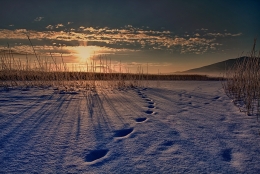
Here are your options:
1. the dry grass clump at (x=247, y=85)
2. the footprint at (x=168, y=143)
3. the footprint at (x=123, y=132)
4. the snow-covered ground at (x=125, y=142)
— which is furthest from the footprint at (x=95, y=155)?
the dry grass clump at (x=247, y=85)

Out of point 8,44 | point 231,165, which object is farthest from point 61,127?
point 8,44

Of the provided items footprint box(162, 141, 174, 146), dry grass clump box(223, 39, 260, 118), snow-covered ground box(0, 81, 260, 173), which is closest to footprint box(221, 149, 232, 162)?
snow-covered ground box(0, 81, 260, 173)

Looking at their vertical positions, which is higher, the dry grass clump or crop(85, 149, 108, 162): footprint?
the dry grass clump

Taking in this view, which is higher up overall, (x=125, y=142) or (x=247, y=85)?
(x=247, y=85)

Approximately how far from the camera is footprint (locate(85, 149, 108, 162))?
87 cm

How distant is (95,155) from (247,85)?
193cm

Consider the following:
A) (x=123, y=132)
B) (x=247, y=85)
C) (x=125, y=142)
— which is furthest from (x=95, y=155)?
(x=247, y=85)

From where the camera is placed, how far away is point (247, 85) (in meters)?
2.06

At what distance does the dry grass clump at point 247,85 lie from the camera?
173 cm

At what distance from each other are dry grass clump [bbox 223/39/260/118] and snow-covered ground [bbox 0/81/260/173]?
209 mm

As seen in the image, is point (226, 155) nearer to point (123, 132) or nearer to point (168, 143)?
point (168, 143)

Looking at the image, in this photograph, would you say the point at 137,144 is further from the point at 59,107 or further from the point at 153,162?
the point at 59,107

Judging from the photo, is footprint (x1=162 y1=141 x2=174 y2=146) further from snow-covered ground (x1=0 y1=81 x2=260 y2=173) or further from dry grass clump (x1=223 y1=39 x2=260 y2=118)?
dry grass clump (x1=223 y1=39 x2=260 y2=118)

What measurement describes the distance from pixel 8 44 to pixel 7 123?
2895 millimetres
